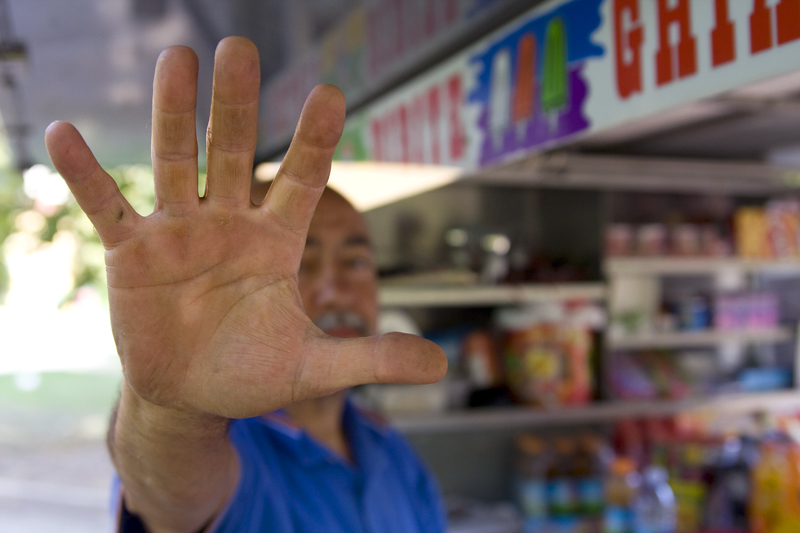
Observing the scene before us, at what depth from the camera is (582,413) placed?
296cm

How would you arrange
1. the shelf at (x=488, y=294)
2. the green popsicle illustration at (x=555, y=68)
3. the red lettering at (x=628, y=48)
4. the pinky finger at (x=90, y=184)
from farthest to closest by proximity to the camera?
the shelf at (x=488, y=294) → the green popsicle illustration at (x=555, y=68) → the red lettering at (x=628, y=48) → the pinky finger at (x=90, y=184)

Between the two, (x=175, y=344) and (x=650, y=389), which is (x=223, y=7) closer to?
(x=175, y=344)

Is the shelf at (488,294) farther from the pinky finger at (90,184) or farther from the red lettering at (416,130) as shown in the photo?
the pinky finger at (90,184)

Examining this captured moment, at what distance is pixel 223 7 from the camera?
1.64 meters

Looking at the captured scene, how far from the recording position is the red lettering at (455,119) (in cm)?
148

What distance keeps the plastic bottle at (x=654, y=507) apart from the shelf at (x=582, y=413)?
324 mm

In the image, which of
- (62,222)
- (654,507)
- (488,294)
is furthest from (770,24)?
(62,222)

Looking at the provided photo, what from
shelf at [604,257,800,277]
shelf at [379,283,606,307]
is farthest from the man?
shelf at [604,257,800,277]

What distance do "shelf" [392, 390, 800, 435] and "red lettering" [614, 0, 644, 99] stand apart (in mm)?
1974

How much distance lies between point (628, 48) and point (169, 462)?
0.94m

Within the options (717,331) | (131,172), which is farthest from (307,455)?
(131,172)

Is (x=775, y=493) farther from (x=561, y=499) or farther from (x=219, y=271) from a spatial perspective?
(x=219, y=271)

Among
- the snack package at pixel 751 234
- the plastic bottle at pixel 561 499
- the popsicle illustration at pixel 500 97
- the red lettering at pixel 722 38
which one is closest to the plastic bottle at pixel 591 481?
the plastic bottle at pixel 561 499

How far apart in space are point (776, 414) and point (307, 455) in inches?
126
